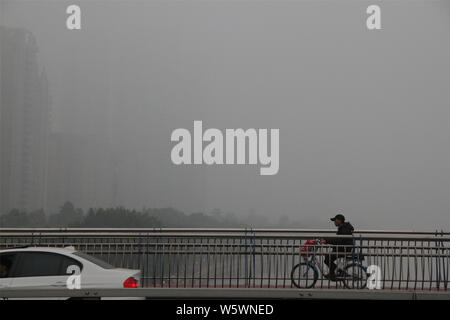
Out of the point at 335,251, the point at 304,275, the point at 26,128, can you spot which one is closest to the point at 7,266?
the point at 304,275

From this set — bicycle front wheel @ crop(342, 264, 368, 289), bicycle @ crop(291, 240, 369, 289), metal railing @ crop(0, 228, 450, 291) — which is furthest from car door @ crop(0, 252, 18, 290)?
bicycle front wheel @ crop(342, 264, 368, 289)

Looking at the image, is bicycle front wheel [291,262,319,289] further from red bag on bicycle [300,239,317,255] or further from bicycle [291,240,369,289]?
red bag on bicycle [300,239,317,255]

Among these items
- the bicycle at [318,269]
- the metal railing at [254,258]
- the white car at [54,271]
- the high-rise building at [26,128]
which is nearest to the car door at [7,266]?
the white car at [54,271]

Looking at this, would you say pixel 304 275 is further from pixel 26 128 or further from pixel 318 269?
pixel 26 128

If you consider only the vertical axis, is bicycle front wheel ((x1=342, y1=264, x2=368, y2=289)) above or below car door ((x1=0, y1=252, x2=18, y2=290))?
below

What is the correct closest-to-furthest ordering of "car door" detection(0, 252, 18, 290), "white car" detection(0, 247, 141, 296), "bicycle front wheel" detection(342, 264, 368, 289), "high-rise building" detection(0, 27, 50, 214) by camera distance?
"white car" detection(0, 247, 141, 296) → "car door" detection(0, 252, 18, 290) → "bicycle front wheel" detection(342, 264, 368, 289) → "high-rise building" detection(0, 27, 50, 214)

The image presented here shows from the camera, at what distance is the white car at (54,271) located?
29.2ft

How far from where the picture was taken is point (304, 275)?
1145cm

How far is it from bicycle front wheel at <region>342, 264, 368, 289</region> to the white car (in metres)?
4.35

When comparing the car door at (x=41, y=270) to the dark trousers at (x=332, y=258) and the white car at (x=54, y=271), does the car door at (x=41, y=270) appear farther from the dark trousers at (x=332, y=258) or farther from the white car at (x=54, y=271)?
the dark trousers at (x=332, y=258)

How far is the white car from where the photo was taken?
29.2 feet

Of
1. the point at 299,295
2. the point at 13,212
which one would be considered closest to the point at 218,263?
the point at 299,295

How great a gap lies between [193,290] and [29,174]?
84.9ft
